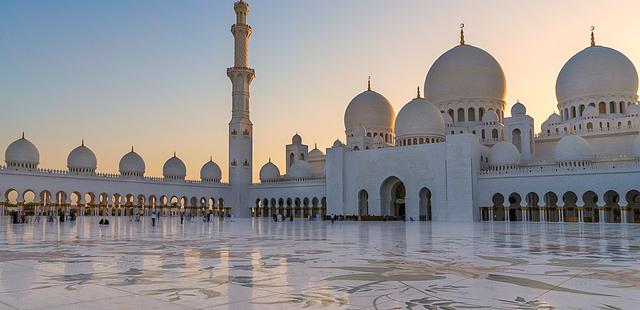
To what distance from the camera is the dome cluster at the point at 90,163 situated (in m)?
35.2

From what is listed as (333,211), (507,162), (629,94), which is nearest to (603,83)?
(629,94)

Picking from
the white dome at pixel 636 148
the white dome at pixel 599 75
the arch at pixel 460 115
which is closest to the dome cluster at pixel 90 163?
the arch at pixel 460 115

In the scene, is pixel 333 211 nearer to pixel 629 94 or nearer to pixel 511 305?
pixel 629 94

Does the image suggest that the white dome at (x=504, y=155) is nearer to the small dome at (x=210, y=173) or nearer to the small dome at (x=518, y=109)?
the small dome at (x=518, y=109)

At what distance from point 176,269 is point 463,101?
111 feet

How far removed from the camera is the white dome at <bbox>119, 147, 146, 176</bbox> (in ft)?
133

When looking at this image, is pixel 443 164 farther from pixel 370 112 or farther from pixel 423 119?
pixel 370 112

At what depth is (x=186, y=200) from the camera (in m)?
42.8

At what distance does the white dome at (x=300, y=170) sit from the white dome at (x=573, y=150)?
19.5 metres

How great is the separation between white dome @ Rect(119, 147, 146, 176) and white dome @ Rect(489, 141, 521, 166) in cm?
2488

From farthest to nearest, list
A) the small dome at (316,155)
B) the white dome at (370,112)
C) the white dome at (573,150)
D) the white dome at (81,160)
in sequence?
the small dome at (316,155)
the white dome at (370,112)
the white dome at (81,160)
the white dome at (573,150)

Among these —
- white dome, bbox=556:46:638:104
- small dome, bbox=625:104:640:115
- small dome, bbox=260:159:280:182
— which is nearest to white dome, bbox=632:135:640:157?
small dome, bbox=625:104:640:115

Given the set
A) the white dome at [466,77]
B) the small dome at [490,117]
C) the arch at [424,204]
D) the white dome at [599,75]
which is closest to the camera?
the arch at [424,204]

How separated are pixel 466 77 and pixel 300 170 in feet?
49.0
